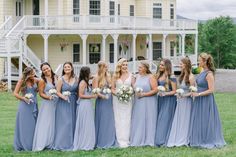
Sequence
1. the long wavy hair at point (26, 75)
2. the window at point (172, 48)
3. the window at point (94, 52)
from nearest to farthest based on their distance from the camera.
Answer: the long wavy hair at point (26, 75), the window at point (94, 52), the window at point (172, 48)

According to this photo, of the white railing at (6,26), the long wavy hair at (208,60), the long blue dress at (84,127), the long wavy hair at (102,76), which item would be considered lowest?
the long blue dress at (84,127)

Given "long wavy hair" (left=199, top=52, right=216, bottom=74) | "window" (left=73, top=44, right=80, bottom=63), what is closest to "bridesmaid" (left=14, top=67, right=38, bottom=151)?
"long wavy hair" (left=199, top=52, right=216, bottom=74)

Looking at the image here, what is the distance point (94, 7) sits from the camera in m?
40.8

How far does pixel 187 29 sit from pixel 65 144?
3494cm

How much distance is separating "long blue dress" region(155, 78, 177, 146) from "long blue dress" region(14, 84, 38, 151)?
289 cm

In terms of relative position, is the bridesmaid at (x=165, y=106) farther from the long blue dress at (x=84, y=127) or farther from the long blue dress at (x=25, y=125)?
the long blue dress at (x=25, y=125)

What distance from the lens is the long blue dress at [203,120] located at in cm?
1336

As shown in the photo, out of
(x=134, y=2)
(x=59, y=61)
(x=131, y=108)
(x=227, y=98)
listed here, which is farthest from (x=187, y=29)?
(x=131, y=108)

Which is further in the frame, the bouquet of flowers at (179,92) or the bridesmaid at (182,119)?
the bridesmaid at (182,119)

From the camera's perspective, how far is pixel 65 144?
13352 millimetres

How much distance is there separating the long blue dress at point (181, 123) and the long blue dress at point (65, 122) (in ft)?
7.51

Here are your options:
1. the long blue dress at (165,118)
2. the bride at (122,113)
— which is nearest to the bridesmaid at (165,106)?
the long blue dress at (165,118)

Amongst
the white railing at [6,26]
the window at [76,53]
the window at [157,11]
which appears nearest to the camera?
the white railing at [6,26]

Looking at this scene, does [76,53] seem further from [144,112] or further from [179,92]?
[179,92]
